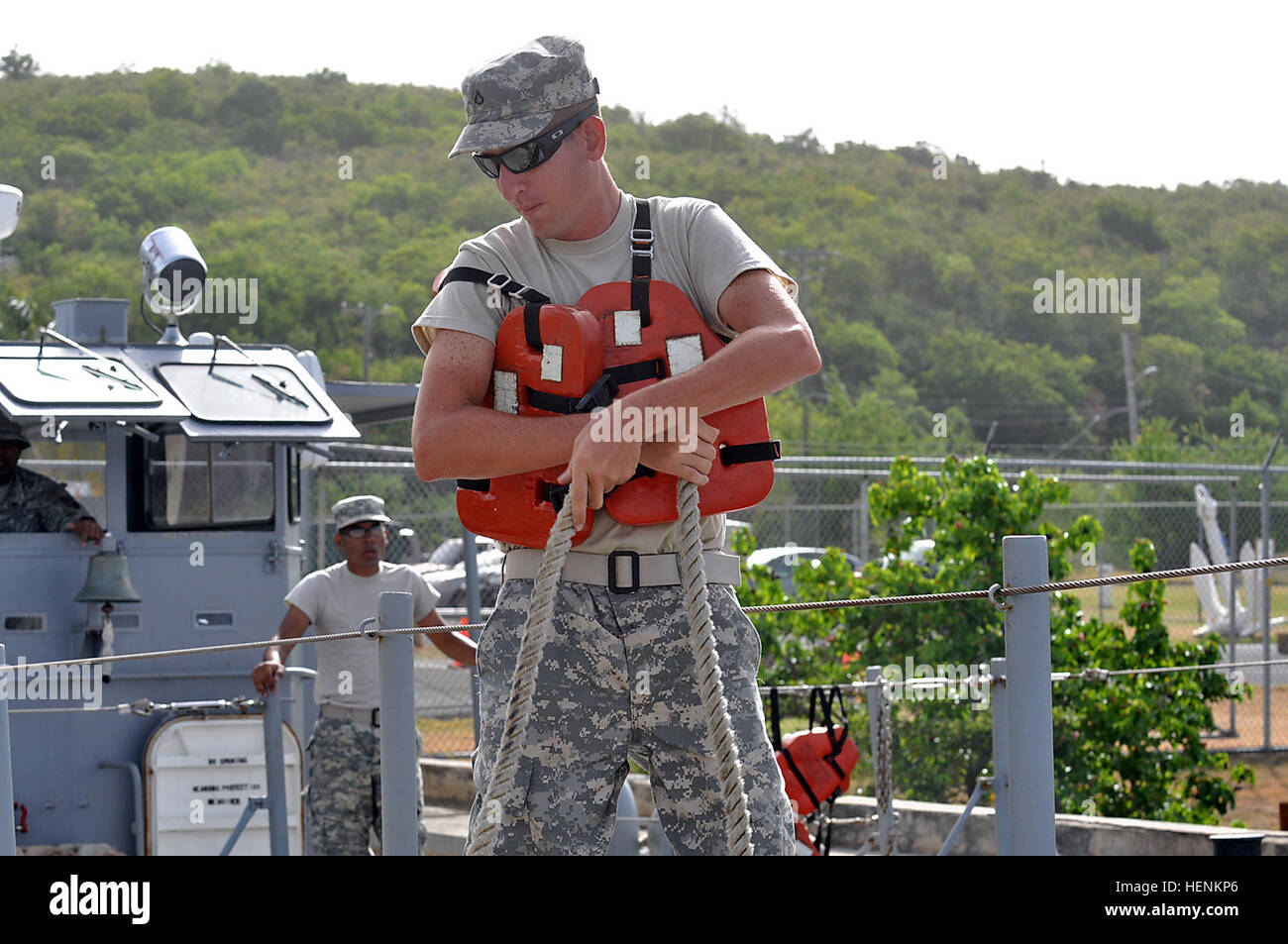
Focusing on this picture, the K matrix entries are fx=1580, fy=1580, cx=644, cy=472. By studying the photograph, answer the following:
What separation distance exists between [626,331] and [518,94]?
17.5 inches

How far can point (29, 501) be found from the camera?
24.5 ft

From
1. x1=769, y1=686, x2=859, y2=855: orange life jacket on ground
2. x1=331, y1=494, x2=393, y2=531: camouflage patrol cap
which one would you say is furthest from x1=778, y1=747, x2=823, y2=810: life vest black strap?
x1=331, y1=494, x2=393, y2=531: camouflage patrol cap

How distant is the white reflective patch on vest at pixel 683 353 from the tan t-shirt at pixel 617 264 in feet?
0.46

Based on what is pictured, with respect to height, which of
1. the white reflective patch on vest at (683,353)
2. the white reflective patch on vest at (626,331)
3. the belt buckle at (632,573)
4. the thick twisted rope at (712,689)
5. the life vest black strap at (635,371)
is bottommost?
the thick twisted rope at (712,689)

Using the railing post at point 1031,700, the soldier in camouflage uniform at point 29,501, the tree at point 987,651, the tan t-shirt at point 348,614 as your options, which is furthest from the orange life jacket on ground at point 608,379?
the tree at point 987,651

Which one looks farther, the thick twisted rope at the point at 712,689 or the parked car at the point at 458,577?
the parked car at the point at 458,577

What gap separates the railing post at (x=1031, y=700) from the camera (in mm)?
2682

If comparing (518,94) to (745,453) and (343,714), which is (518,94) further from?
(343,714)

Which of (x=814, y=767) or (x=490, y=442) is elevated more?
(x=490, y=442)

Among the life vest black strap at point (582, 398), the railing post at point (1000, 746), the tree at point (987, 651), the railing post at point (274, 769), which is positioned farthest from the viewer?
the tree at point (987, 651)

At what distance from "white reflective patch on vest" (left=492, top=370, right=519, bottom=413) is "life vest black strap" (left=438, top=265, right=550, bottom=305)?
132mm

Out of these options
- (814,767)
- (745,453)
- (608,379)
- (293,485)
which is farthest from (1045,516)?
(608,379)

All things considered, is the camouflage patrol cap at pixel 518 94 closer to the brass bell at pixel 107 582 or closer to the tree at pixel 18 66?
the brass bell at pixel 107 582

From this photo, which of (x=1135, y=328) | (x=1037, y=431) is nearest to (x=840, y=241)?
(x=1135, y=328)
